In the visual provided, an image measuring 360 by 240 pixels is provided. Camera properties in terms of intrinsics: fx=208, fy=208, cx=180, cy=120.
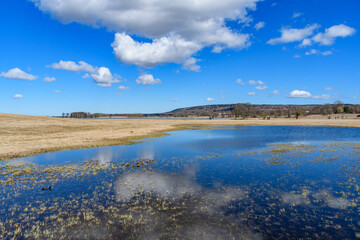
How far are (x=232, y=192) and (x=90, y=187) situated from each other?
38.0 feet

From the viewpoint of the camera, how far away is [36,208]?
13.6m

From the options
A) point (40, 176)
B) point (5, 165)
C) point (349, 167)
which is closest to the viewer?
point (40, 176)

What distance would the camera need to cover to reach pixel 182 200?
14.6 m

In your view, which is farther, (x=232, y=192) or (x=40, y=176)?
(x=40, y=176)

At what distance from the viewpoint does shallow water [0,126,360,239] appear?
10922 mm

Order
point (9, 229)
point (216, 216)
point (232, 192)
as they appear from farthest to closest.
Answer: point (232, 192) < point (216, 216) < point (9, 229)

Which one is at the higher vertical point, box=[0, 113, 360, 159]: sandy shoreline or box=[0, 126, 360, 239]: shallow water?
box=[0, 113, 360, 159]: sandy shoreline

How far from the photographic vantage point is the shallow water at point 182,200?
35.8 feet

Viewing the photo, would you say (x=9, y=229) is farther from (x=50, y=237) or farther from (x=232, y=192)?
(x=232, y=192)

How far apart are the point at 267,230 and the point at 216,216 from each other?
2.84 metres

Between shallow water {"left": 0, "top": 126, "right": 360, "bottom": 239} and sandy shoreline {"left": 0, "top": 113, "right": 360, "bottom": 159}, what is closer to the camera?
shallow water {"left": 0, "top": 126, "right": 360, "bottom": 239}

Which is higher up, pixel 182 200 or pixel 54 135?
pixel 54 135

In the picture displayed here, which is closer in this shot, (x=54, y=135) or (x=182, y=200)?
(x=182, y=200)

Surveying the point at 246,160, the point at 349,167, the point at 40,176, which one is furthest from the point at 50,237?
the point at 349,167
